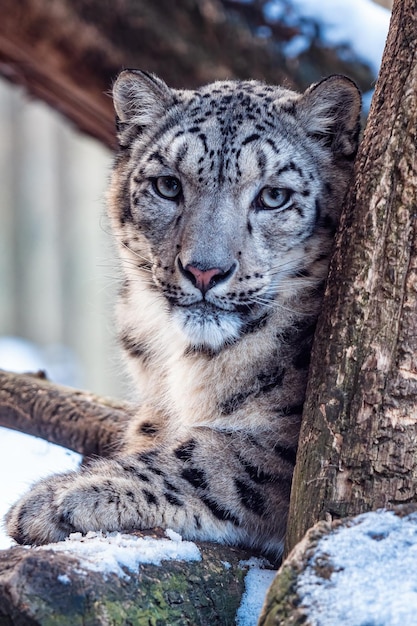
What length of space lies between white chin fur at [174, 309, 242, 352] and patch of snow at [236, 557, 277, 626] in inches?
28.9

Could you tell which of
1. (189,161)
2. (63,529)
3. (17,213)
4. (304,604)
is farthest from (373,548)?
(17,213)

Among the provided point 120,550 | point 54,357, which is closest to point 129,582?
point 120,550

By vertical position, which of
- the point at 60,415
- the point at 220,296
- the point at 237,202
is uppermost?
the point at 237,202

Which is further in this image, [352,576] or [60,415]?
[60,415]

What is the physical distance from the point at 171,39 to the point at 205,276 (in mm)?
2996

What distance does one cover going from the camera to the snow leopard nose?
114 inches

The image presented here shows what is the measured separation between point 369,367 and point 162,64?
363cm

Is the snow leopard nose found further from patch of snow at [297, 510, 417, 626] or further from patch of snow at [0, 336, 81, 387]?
patch of snow at [0, 336, 81, 387]

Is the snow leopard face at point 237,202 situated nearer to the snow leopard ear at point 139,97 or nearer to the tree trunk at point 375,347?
the snow leopard ear at point 139,97

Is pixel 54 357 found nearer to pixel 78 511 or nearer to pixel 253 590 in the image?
A: pixel 78 511

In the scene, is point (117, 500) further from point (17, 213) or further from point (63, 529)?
point (17, 213)

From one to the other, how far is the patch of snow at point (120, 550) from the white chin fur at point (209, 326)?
2.34 feet

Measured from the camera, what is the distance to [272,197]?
3.12 meters

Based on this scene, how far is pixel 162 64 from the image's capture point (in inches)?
219
